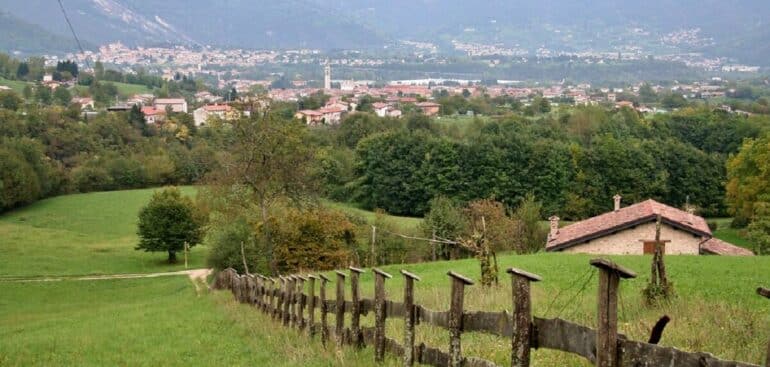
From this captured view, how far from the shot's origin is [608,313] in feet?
15.5

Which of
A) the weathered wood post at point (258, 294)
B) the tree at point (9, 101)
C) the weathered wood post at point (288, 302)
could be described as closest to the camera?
the weathered wood post at point (288, 302)

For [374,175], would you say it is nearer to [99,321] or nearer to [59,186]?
[59,186]

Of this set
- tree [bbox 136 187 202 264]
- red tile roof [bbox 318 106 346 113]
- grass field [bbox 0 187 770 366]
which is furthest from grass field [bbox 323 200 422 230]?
red tile roof [bbox 318 106 346 113]

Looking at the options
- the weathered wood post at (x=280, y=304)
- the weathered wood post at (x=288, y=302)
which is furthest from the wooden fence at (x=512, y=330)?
the weathered wood post at (x=280, y=304)

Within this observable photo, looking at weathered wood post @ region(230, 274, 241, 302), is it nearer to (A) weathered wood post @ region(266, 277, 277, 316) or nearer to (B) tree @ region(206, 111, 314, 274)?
(A) weathered wood post @ region(266, 277, 277, 316)

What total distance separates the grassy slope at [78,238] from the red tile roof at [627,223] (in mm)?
28559

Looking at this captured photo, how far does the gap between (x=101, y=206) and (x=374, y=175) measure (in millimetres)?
29554

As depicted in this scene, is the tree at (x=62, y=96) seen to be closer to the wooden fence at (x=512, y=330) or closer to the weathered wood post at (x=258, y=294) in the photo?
the weathered wood post at (x=258, y=294)

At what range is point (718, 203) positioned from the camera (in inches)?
3233

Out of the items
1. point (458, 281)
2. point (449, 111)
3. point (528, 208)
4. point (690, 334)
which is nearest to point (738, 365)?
point (458, 281)

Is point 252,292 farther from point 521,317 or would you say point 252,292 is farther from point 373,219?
point 373,219

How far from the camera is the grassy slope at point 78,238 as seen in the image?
53.9 meters

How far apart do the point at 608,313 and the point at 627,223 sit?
36.8 m

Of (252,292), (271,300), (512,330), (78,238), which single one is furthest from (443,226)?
(512,330)
